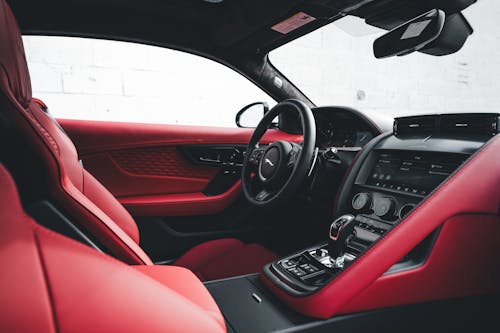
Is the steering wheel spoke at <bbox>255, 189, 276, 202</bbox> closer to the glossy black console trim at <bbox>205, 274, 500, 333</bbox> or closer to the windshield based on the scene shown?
the glossy black console trim at <bbox>205, 274, 500, 333</bbox>

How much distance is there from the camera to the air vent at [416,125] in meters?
1.30

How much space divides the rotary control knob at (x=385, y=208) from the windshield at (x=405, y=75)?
224cm

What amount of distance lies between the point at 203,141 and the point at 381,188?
0.99m

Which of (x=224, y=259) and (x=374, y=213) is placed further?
(x=224, y=259)

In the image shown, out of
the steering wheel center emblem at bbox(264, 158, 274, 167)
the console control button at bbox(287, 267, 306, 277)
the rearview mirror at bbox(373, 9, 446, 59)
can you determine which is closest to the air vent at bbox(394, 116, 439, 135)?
the rearview mirror at bbox(373, 9, 446, 59)

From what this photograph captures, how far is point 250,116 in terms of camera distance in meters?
2.36

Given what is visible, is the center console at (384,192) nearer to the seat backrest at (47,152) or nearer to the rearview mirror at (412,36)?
the rearview mirror at (412,36)

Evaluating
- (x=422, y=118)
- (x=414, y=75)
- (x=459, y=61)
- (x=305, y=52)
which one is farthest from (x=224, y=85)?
(x=459, y=61)

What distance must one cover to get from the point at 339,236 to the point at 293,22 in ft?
3.67

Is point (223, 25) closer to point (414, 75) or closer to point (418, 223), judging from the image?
point (418, 223)

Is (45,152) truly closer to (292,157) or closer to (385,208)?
(292,157)

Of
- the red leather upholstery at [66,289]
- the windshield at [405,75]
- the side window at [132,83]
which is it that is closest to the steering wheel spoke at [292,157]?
the red leather upholstery at [66,289]

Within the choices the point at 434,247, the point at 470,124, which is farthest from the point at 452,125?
the point at 434,247

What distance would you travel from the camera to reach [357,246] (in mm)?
1268
